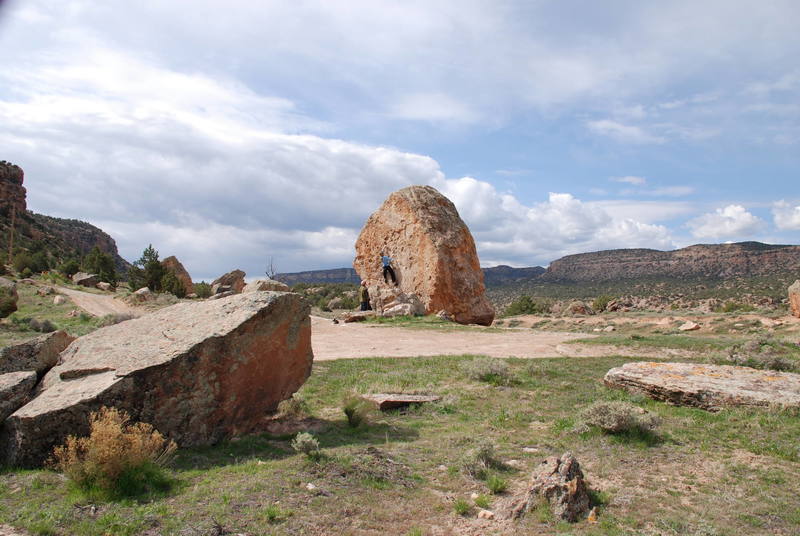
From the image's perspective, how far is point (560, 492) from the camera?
5.25 m

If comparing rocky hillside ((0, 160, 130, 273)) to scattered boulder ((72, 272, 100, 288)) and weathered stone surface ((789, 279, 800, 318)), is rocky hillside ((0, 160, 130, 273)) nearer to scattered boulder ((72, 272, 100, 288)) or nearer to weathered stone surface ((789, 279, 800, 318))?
scattered boulder ((72, 272, 100, 288))

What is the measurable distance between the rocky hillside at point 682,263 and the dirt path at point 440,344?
69666 millimetres

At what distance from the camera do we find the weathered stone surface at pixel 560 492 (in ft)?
16.7

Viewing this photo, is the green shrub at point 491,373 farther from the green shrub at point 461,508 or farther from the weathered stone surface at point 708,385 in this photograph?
the green shrub at point 461,508

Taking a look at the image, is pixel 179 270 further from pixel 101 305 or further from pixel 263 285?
pixel 263 285

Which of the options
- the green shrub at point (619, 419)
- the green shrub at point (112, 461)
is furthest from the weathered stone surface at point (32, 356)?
the green shrub at point (619, 419)

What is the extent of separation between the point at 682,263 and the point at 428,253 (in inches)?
3407

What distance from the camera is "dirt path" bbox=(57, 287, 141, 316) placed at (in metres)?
26.2

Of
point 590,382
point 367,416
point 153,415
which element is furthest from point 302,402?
point 590,382

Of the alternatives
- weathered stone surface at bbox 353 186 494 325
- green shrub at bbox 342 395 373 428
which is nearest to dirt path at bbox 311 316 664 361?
weathered stone surface at bbox 353 186 494 325

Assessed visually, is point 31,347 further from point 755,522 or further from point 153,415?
point 755,522

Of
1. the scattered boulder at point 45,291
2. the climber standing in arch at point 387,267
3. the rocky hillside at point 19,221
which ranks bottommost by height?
the scattered boulder at point 45,291

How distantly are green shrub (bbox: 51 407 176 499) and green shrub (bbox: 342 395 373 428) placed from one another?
131 inches

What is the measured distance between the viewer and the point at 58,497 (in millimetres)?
4996
